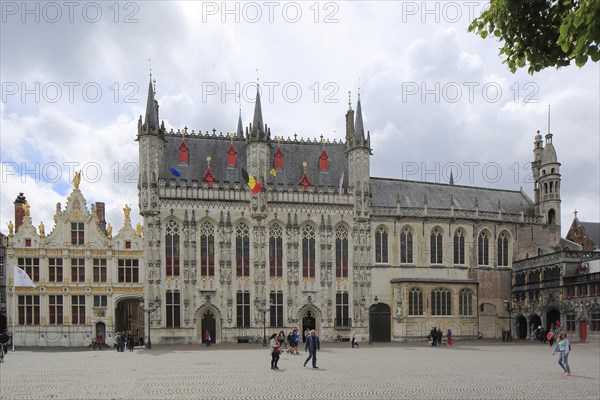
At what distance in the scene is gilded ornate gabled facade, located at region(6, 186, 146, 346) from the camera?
59281 mm

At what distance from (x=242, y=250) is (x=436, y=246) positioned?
19892mm

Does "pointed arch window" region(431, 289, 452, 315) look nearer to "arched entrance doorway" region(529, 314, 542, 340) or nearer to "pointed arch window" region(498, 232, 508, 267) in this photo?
"pointed arch window" region(498, 232, 508, 267)

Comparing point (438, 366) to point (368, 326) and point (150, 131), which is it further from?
point (150, 131)

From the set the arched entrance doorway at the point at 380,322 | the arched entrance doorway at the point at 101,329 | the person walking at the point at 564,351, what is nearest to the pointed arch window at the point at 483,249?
the arched entrance doorway at the point at 380,322

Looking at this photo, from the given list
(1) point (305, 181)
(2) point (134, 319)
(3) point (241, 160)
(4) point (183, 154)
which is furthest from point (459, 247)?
(2) point (134, 319)

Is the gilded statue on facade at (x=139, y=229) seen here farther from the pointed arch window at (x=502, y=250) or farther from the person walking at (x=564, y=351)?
the person walking at (x=564, y=351)

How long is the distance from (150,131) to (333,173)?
18837 millimetres

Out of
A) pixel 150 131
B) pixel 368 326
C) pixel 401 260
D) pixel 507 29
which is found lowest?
pixel 368 326

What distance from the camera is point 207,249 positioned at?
60844 millimetres

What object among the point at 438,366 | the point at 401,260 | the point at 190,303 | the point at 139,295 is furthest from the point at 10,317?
the point at 438,366

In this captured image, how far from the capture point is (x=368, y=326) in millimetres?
62844

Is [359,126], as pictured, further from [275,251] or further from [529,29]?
[529,29]

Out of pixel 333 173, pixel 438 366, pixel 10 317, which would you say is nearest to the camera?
pixel 438 366

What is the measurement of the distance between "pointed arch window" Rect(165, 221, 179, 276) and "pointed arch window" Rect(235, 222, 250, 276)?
557 centimetres
